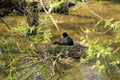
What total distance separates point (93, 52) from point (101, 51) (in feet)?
0.45

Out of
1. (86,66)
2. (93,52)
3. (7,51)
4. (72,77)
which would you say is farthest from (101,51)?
(86,66)

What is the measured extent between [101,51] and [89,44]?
0.15 m

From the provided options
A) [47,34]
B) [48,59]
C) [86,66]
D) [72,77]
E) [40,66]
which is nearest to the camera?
[47,34]

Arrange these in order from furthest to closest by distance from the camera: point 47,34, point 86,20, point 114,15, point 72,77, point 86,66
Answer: point 114,15 → point 86,20 → point 86,66 → point 72,77 → point 47,34

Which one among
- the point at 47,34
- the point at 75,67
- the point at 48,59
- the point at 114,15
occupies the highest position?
the point at 47,34

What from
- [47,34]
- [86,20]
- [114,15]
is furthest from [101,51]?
[114,15]

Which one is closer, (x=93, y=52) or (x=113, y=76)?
(x=93, y=52)

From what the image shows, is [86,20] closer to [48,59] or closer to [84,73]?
[84,73]

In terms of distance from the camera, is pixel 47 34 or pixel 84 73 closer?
pixel 47 34

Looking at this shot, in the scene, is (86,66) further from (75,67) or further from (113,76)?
(113,76)

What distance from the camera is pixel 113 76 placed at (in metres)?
9.55

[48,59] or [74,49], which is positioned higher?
[48,59]

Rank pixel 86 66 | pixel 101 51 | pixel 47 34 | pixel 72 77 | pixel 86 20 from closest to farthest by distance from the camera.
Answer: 1. pixel 101 51
2. pixel 47 34
3. pixel 72 77
4. pixel 86 66
5. pixel 86 20

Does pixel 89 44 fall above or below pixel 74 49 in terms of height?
above
